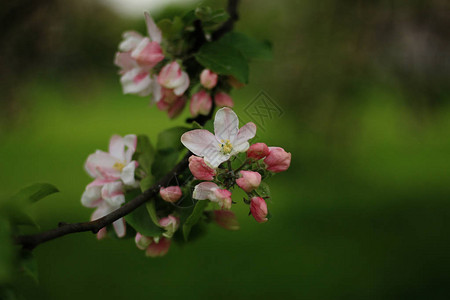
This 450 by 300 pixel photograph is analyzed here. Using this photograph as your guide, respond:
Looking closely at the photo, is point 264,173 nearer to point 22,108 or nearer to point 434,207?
point 22,108

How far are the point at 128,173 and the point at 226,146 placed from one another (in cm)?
23

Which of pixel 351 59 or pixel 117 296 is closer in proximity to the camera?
pixel 351 59

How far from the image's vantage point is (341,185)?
4277 mm

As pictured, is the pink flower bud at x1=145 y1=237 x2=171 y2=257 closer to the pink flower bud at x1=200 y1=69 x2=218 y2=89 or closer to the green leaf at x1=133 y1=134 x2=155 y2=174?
the green leaf at x1=133 y1=134 x2=155 y2=174

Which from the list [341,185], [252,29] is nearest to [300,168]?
[341,185]

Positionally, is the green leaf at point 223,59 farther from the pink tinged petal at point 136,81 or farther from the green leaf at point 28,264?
the green leaf at point 28,264

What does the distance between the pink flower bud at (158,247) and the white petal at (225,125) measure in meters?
0.25

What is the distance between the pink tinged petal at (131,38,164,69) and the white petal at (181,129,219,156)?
300mm

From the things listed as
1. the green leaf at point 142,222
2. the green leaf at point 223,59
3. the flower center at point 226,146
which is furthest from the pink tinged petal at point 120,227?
the green leaf at point 223,59

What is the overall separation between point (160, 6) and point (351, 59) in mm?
1110

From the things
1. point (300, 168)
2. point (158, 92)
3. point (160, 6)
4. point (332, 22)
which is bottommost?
point (300, 168)

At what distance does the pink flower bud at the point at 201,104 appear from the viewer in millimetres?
888

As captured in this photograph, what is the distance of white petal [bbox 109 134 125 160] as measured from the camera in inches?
33.5

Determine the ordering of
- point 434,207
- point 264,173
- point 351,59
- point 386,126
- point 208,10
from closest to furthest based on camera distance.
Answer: point 264,173 → point 208,10 → point 351,59 → point 434,207 → point 386,126
